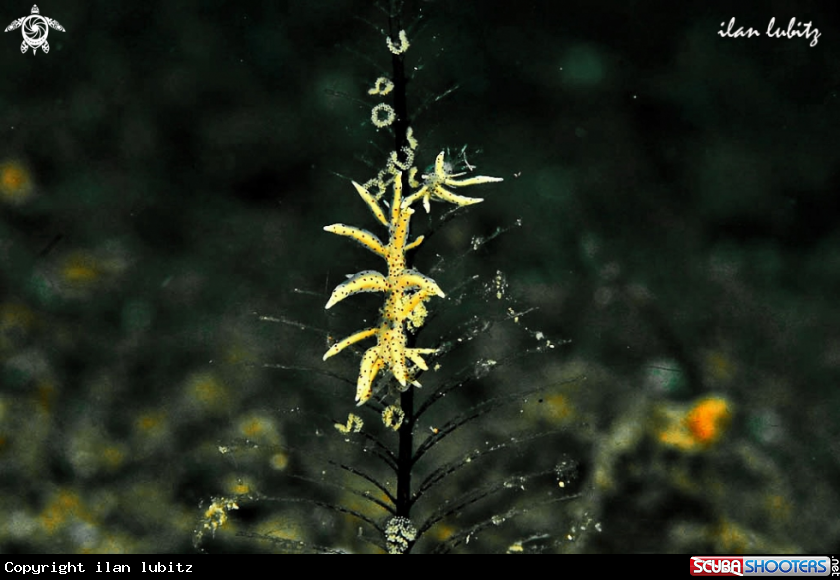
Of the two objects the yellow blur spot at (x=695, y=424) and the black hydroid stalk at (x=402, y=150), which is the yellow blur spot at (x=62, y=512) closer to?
the black hydroid stalk at (x=402, y=150)

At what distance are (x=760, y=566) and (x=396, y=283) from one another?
993 mm

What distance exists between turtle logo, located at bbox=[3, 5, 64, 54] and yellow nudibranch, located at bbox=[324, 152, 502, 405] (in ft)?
3.56

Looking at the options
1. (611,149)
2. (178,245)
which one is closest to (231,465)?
(178,245)

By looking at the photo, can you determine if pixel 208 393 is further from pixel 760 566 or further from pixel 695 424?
pixel 760 566

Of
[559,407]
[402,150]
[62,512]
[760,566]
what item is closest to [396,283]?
[402,150]

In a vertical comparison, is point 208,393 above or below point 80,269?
below

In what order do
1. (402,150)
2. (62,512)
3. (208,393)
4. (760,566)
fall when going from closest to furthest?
(402,150) < (760,566) < (62,512) < (208,393)

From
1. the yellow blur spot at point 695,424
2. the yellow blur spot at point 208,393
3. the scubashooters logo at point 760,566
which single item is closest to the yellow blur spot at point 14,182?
the yellow blur spot at point 208,393

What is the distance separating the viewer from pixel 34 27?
2.25 meters

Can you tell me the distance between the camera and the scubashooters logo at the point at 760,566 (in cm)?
190

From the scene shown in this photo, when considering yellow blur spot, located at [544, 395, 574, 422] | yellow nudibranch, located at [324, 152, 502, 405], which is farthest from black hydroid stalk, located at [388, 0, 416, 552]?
yellow blur spot, located at [544, 395, 574, 422]

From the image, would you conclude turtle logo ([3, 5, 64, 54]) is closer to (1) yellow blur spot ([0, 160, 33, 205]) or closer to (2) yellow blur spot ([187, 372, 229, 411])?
(1) yellow blur spot ([0, 160, 33, 205])

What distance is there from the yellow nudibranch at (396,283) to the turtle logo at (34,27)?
1.08 m

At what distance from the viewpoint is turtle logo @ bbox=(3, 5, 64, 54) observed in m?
2.24
